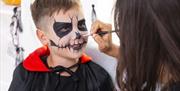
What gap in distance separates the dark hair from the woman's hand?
0.89ft

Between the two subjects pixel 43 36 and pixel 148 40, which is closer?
pixel 148 40

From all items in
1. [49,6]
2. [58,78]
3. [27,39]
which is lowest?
[58,78]

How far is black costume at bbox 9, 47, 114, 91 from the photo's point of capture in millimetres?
1305

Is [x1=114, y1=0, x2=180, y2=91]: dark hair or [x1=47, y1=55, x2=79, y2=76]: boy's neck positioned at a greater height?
[x1=114, y1=0, x2=180, y2=91]: dark hair

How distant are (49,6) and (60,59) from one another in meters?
0.21

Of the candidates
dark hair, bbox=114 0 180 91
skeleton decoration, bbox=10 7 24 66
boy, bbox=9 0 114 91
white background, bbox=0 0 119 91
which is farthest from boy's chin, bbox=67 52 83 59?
skeleton decoration, bbox=10 7 24 66

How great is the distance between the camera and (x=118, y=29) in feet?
3.15

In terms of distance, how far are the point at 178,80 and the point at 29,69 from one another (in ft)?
2.10

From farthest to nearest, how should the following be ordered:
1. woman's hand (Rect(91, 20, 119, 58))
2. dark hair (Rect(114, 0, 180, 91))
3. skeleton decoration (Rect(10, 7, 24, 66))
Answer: skeleton decoration (Rect(10, 7, 24, 66))
woman's hand (Rect(91, 20, 119, 58))
dark hair (Rect(114, 0, 180, 91))

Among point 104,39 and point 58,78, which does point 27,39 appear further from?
point 104,39

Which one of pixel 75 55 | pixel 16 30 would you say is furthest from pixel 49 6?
pixel 16 30

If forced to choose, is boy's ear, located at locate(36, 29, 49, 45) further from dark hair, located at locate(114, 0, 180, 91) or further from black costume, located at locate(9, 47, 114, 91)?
dark hair, located at locate(114, 0, 180, 91)

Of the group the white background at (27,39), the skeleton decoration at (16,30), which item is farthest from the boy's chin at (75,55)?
the skeleton decoration at (16,30)

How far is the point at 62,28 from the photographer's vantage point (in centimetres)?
126
